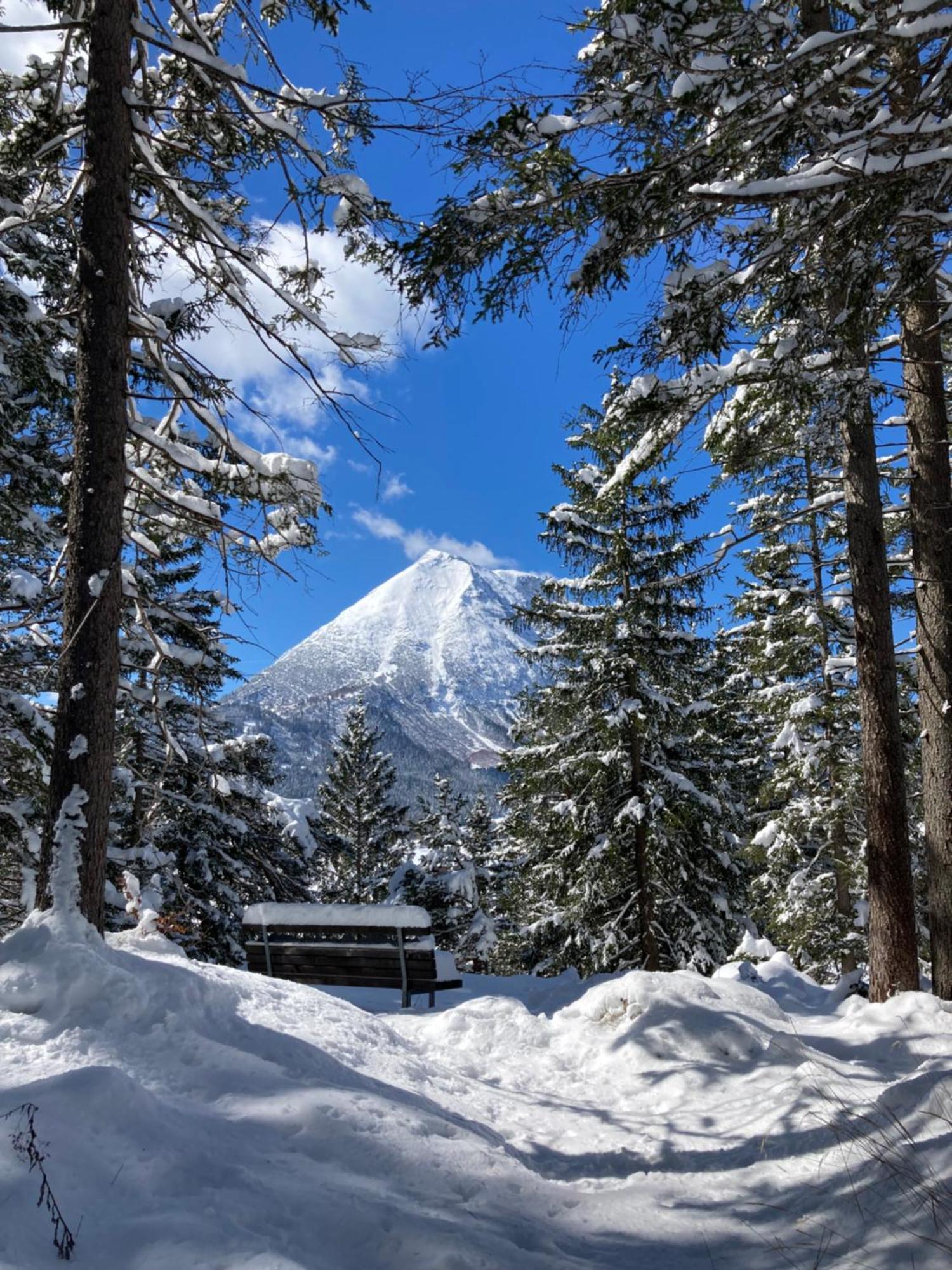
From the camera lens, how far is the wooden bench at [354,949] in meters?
8.70

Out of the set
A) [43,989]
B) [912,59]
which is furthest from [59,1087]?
[912,59]

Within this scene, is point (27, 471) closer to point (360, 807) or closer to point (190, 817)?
point (190, 817)

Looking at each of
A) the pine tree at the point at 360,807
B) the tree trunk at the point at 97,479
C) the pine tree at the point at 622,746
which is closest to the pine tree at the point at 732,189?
the tree trunk at the point at 97,479

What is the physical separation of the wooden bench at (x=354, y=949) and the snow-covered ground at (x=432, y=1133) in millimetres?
2130

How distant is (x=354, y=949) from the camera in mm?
8953

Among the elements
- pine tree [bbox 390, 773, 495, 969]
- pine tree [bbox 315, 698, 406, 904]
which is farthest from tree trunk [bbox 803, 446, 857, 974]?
pine tree [bbox 315, 698, 406, 904]

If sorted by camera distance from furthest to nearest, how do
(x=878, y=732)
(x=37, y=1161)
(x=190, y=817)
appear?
(x=190, y=817) < (x=878, y=732) < (x=37, y=1161)

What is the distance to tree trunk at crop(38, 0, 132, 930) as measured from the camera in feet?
16.6

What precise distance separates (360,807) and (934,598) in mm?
26501

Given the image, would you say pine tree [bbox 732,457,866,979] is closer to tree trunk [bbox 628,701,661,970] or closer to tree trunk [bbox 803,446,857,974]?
tree trunk [bbox 803,446,857,974]

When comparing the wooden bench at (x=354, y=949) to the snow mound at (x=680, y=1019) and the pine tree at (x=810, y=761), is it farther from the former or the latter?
the pine tree at (x=810, y=761)

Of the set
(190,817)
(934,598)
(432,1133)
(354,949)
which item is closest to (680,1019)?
(432,1133)

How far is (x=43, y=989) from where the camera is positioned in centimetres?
→ 412

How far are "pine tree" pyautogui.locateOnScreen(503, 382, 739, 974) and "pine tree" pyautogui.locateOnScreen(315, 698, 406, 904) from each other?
17033 millimetres
